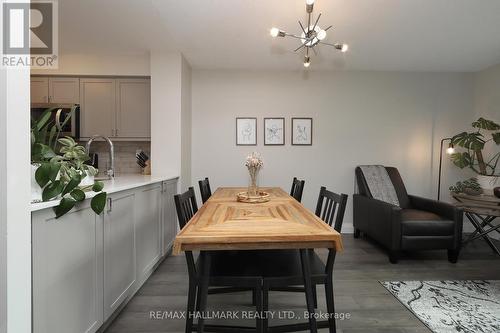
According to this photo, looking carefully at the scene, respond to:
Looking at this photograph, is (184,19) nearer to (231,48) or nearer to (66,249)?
(231,48)

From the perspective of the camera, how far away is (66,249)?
1276 millimetres

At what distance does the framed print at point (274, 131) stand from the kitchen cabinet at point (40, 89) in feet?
9.99

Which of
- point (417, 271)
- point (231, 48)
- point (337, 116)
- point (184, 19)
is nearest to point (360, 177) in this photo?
point (337, 116)

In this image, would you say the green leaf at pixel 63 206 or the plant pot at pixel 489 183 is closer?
the green leaf at pixel 63 206

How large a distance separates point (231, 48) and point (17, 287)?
9.67ft

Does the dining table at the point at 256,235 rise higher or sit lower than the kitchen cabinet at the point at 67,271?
higher

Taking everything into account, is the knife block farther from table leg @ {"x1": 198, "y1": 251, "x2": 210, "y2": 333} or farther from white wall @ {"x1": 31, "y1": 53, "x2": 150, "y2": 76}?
table leg @ {"x1": 198, "y1": 251, "x2": 210, "y2": 333}

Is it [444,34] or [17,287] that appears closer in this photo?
[17,287]

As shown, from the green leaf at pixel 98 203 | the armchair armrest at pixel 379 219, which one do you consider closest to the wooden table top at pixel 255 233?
the green leaf at pixel 98 203

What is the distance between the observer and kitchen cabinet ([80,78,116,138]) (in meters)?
3.49

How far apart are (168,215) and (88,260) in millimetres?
1528

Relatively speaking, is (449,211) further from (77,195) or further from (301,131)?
(77,195)

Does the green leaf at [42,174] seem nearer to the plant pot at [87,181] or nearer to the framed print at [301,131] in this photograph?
the plant pot at [87,181]

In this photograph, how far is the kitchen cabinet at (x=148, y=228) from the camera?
7.11 ft
